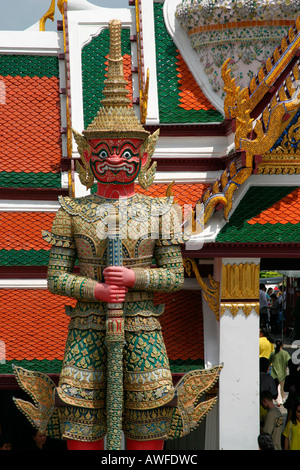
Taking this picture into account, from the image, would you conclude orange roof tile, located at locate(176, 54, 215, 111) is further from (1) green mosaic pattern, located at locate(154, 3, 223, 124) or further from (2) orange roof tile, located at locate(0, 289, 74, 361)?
(2) orange roof tile, located at locate(0, 289, 74, 361)

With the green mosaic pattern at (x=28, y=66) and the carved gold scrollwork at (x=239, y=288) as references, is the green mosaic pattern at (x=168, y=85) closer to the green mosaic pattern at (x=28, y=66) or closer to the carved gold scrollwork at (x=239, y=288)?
the green mosaic pattern at (x=28, y=66)

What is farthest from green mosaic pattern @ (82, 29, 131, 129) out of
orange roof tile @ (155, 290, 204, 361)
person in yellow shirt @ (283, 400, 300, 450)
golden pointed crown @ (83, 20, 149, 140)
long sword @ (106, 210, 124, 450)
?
person in yellow shirt @ (283, 400, 300, 450)

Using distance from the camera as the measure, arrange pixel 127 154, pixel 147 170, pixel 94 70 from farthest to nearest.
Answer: pixel 94 70 < pixel 147 170 < pixel 127 154

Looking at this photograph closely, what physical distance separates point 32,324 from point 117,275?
236 cm

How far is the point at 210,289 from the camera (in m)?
10.2

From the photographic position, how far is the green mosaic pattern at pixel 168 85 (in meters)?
11.4

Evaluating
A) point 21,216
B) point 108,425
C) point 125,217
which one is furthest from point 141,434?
point 21,216

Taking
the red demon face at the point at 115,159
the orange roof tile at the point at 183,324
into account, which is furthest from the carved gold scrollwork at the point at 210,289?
the red demon face at the point at 115,159

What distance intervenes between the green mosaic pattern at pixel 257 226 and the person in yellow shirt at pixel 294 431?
86.5 inches

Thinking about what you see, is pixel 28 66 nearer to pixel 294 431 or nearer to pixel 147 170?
pixel 147 170

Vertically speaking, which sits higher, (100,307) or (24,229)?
(24,229)

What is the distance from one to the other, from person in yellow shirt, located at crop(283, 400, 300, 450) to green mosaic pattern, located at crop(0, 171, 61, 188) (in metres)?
3.93

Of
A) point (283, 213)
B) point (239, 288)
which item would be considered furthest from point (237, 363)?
point (283, 213)

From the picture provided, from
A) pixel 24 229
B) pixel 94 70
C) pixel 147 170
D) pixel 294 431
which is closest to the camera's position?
pixel 147 170
